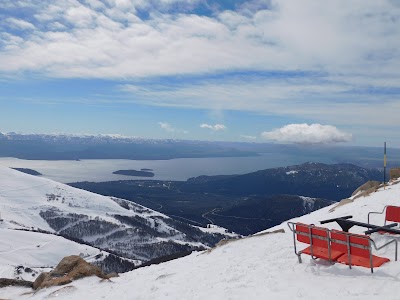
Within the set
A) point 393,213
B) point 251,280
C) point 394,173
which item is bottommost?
→ point 251,280

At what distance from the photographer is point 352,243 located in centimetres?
1209

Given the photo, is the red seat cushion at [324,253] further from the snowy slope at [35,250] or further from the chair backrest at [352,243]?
the snowy slope at [35,250]

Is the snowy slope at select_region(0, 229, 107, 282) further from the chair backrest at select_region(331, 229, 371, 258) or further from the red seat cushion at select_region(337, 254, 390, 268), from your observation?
the red seat cushion at select_region(337, 254, 390, 268)

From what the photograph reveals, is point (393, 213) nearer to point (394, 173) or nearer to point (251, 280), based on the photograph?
point (251, 280)

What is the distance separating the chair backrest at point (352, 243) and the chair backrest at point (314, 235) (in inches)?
10.5

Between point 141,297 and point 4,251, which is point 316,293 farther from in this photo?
point 4,251

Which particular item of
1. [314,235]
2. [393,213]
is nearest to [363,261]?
[314,235]

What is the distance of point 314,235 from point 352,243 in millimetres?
1492

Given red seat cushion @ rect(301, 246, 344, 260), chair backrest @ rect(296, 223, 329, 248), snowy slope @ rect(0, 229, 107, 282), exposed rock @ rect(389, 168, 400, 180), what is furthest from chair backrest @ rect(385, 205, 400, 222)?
snowy slope @ rect(0, 229, 107, 282)

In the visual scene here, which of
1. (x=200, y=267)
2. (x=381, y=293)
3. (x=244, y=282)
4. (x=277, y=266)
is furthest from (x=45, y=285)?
(x=381, y=293)

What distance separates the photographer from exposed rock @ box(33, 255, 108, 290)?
16.1 m

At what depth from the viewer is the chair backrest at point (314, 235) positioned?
13.0m

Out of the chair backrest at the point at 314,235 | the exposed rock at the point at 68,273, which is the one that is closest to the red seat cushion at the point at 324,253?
the chair backrest at the point at 314,235

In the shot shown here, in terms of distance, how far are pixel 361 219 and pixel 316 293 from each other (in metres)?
10.3
